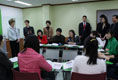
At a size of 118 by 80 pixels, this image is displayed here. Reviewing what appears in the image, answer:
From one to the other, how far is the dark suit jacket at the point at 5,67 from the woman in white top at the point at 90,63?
0.90m

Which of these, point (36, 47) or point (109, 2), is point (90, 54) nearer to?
point (36, 47)

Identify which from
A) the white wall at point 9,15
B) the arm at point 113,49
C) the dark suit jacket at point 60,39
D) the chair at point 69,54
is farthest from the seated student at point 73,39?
the white wall at point 9,15

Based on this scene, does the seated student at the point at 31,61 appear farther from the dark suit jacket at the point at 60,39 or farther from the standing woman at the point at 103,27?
the standing woman at the point at 103,27

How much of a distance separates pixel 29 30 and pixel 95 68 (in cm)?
436

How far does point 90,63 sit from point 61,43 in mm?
3247

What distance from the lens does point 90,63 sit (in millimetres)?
1519

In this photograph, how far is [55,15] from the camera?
779 centimetres

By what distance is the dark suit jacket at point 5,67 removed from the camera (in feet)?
5.49

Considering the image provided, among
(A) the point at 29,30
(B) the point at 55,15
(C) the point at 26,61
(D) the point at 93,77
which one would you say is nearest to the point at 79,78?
(D) the point at 93,77

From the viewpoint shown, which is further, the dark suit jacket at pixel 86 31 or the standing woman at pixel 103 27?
the dark suit jacket at pixel 86 31

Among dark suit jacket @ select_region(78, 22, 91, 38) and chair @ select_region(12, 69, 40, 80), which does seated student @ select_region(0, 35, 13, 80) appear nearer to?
chair @ select_region(12, 69, 40, 80)

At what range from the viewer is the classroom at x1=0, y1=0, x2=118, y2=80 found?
159 centimetres

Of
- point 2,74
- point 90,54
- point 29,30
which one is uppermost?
point 29,30

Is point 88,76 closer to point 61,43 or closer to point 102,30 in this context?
point 61,43
